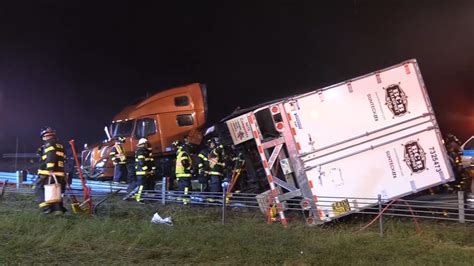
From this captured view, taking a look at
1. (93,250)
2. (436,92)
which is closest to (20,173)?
(93,250)

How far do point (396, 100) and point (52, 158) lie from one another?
20.6 ft

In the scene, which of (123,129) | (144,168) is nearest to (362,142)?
(144,168)

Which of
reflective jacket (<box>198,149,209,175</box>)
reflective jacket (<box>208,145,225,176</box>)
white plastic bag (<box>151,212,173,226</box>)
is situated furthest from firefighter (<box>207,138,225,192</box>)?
white plastic bag (<box>151,212,173,226</box>)

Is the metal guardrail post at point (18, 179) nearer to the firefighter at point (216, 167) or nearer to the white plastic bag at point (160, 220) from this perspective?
the firefighter at point (216, 167)

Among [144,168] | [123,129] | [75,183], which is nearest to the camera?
[144,168]

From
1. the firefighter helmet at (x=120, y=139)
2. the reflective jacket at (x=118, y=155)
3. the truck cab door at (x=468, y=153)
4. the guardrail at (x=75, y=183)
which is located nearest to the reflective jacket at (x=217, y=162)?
the guardrail at (x=75, y=183)

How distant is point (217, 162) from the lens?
1209 cm

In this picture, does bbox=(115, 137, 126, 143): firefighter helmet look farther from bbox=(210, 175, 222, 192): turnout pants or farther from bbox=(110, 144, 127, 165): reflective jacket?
bbox=(210, 175, 222, 192): turnout pants

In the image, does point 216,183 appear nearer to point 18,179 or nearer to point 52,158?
point 52,158

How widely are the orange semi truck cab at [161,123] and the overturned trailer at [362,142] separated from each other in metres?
8.27

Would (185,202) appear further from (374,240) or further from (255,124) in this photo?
(374,240)

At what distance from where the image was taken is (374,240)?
7.53m

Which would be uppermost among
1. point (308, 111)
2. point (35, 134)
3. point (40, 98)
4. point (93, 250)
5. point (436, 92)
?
point (40, 98)

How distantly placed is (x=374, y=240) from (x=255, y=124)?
9.47 ft
